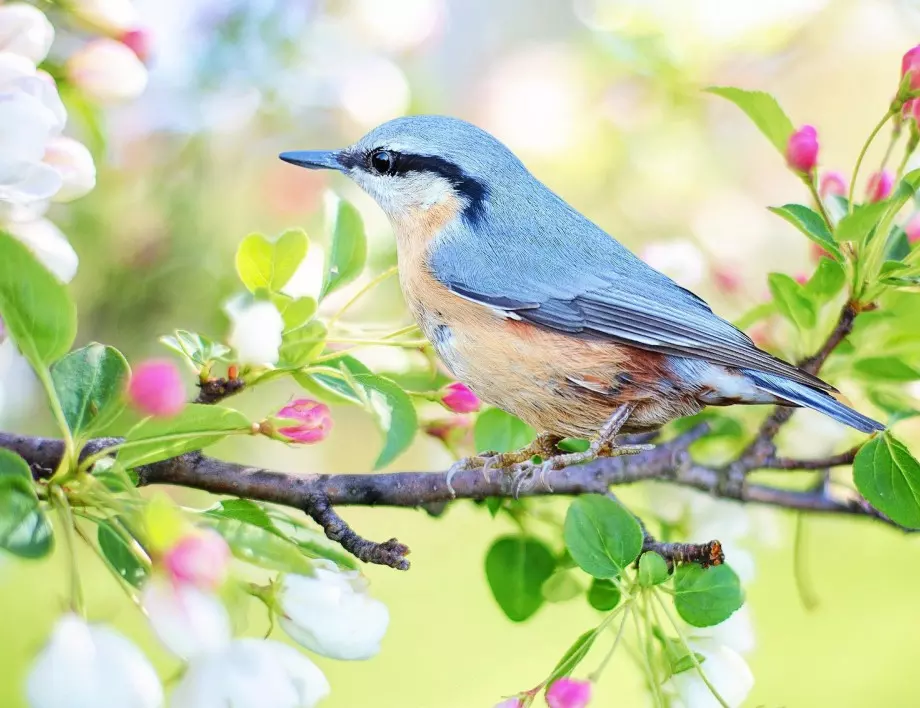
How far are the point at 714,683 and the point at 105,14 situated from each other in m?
0.71

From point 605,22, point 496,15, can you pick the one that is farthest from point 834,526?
point 496,15

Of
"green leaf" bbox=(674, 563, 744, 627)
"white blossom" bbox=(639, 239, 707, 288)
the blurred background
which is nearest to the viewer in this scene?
"green leaf" bbox=(674, 563, 744, 627)

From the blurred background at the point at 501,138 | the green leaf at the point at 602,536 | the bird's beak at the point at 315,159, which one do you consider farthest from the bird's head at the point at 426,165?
the green leaf at the point at 602,536

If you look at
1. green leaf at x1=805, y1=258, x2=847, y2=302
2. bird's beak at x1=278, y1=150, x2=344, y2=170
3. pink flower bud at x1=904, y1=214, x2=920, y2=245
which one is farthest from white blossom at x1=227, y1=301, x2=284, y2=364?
pink flower bud at x1=904, y1=214, x2=920, y2=245

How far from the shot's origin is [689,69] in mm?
1541

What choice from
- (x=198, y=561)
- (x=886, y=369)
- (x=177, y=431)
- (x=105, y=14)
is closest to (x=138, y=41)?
(x=105, y=14)

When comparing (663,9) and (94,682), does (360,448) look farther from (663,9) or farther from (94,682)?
(94,682)

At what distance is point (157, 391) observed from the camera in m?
0.55

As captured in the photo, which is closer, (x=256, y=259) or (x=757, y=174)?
(x=256, y=259)

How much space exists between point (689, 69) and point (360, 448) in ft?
2.95

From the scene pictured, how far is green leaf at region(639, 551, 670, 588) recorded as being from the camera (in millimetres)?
711

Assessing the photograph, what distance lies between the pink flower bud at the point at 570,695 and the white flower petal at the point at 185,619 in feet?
0.87

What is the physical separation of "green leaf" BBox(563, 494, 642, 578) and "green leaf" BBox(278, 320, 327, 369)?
0.22m

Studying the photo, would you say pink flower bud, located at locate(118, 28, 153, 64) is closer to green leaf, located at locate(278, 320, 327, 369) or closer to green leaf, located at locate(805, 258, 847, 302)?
green leaf, located at locate(278, 320, 327, 369)
